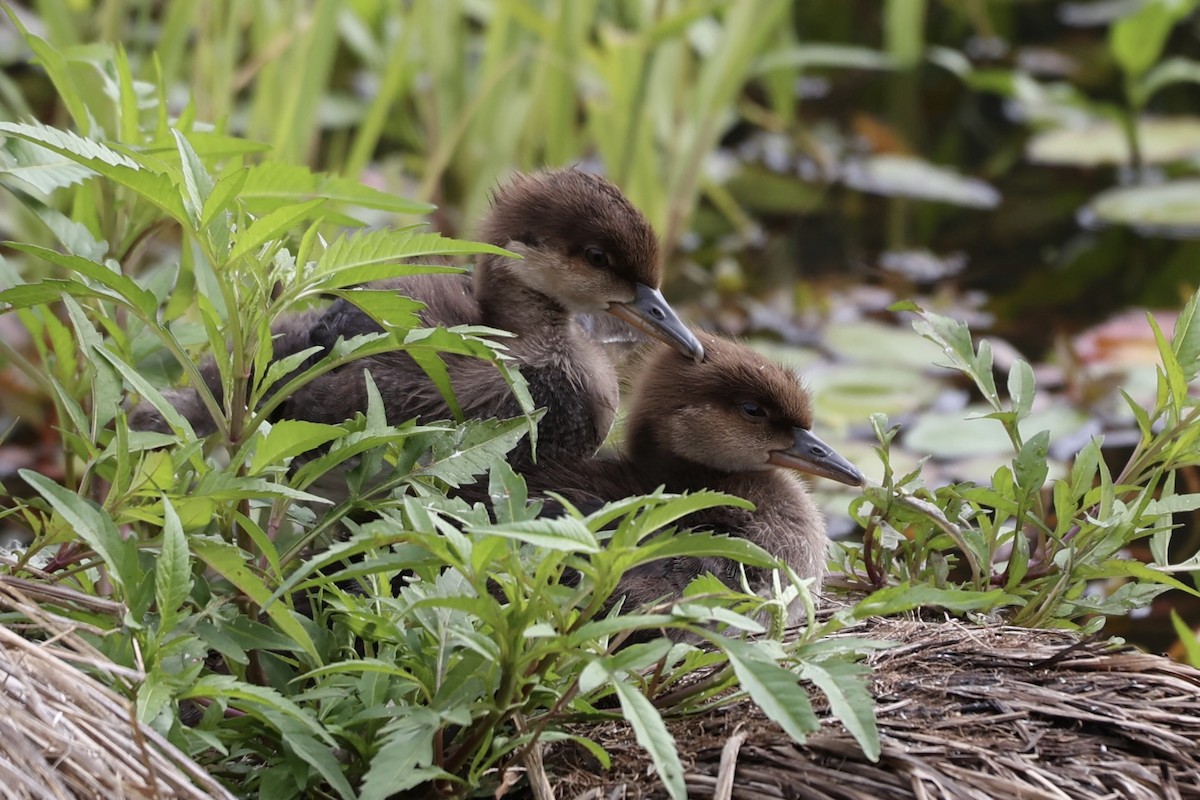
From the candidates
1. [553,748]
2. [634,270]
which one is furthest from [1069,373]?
[553,748]

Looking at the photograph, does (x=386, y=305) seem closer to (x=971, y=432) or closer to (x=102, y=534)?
(x=102, y=534)

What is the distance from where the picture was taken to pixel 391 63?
18.7 ft

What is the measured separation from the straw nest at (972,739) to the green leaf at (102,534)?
0.67 metres

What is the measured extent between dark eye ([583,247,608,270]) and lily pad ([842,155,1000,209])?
4.35 m

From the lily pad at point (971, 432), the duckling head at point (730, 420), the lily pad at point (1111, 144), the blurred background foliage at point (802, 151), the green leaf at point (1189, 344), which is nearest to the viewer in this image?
the green leaf at point (1189, 344)

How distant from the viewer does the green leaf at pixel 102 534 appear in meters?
2.11

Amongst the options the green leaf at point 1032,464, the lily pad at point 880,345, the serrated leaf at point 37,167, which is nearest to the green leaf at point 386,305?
the serrated leaf at point 37,167

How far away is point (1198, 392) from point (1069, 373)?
65 cm

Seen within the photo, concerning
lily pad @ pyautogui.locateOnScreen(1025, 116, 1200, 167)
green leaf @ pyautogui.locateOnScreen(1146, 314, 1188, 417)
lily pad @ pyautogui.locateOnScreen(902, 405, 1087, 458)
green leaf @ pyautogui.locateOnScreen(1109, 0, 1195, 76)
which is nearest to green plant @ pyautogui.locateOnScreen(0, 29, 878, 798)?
green leaf @ pyautogui.locateOnScreen(1146, 314, 1188, 417)

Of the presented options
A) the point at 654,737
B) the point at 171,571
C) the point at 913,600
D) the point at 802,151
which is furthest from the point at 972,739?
the point at 802,151

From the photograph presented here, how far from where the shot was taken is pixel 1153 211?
22.7 feet

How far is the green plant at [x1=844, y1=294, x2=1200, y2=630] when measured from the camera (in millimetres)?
2713

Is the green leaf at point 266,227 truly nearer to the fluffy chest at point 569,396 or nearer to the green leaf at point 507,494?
the green leaf at point 507,494

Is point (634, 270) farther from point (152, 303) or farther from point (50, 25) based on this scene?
point (50, 25)
